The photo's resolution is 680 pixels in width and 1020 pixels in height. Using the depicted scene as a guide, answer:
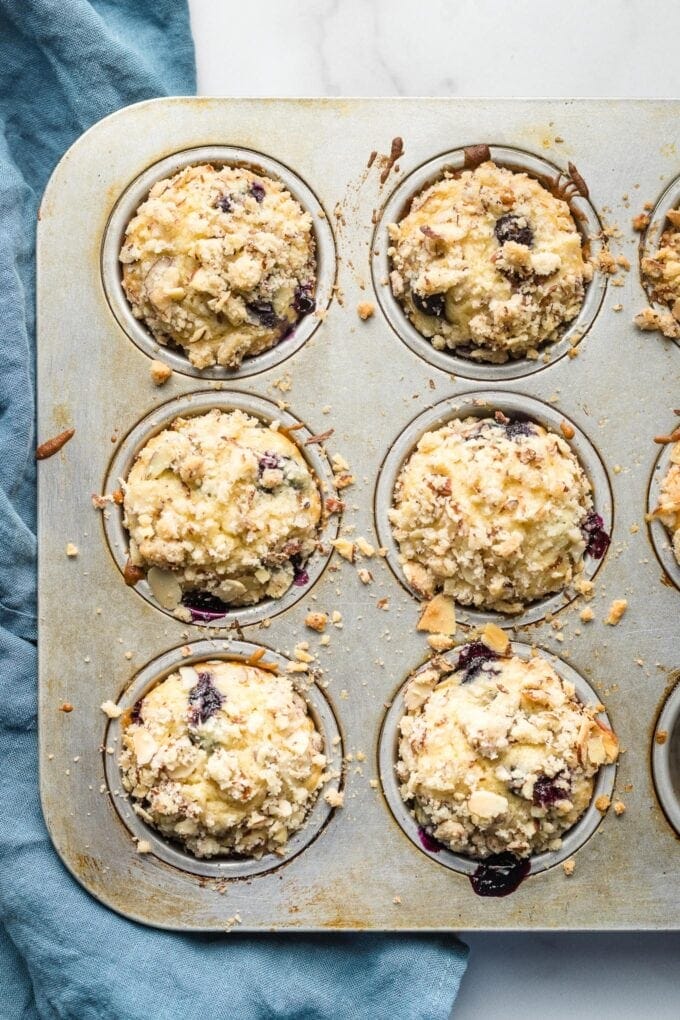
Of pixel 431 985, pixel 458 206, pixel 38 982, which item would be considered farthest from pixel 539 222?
pixel 38 982

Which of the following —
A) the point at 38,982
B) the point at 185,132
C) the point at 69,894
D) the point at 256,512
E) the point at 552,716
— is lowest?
the point at 38,982

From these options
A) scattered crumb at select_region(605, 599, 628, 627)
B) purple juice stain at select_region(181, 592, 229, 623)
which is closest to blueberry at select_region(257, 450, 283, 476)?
purple juice stain at select_region(181, 592, 229, 623)

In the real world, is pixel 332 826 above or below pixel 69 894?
above

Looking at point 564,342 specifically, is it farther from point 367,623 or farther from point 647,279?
point 367,623

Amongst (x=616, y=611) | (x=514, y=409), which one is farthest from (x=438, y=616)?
(x=514, y=409)

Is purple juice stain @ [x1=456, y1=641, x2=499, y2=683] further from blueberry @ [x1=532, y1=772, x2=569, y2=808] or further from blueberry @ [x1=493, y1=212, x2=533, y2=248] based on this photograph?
blueberry @ [x1=493, y1=212, x2=533, y2=248]

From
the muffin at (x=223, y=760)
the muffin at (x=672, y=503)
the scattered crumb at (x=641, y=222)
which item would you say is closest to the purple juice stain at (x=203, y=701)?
the muffin at (x=223, y=760)
